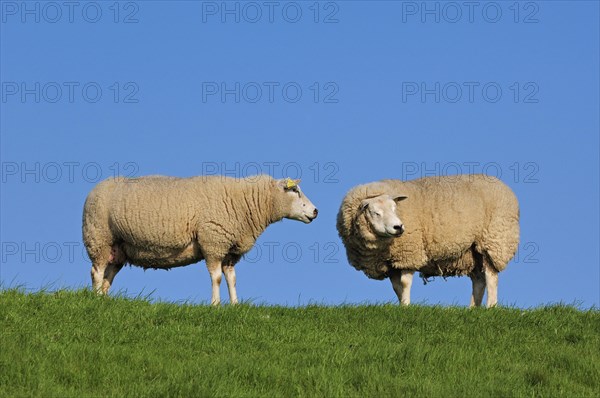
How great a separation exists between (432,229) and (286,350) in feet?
20.4

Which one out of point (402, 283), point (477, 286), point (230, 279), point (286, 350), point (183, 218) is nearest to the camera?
point (286, 350)

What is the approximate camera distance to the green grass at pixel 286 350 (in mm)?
9289

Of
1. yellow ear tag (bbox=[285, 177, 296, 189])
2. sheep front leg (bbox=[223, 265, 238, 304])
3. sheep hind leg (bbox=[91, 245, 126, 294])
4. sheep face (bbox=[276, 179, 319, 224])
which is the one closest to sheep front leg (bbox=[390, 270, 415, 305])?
sheep face (bbox=[276, 179, 319, 224])

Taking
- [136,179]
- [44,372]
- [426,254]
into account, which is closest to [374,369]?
[44,372]

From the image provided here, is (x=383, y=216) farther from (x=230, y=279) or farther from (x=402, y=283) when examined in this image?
(x=230, y=279)

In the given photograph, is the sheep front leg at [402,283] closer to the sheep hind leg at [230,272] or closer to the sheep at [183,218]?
the sheep at [183,218]

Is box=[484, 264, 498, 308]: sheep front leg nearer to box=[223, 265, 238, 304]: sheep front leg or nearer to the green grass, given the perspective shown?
the green grass

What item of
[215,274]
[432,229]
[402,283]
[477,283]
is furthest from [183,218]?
[477,283]

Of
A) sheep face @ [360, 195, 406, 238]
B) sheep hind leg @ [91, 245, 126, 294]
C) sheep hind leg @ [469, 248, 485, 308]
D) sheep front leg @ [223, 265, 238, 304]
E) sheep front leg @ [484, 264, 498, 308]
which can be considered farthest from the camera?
sheep hind leg @ [91, 245, 126, 294]

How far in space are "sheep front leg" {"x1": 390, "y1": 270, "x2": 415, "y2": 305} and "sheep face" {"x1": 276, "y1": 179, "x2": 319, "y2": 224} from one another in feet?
7.31

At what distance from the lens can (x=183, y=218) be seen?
661 inches

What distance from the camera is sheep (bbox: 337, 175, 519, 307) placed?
52.8ft

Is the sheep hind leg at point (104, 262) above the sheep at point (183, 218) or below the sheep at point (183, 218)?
below

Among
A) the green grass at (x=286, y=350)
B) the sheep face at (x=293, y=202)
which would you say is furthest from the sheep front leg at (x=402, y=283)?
the green grass at (x=286, y=350)
